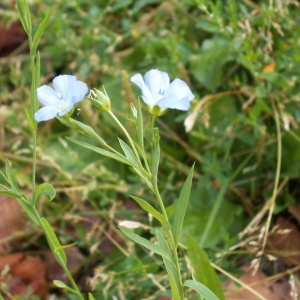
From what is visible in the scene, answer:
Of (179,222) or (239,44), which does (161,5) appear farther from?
(179,222)

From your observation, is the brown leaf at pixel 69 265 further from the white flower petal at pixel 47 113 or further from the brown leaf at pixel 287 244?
the white flower petal at pixel 47 113

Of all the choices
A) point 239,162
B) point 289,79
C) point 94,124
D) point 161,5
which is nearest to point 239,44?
point 289,79

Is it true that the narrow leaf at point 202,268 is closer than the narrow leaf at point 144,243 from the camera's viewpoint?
No

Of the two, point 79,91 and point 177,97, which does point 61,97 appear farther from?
point 177,97

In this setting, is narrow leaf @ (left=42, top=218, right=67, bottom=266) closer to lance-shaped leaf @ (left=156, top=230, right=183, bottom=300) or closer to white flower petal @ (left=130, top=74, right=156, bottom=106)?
lance-shaped leaf @ (left=156, top=230, right=183, bottom=300)

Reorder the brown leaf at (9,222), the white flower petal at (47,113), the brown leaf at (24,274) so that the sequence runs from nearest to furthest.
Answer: the white flower petal at (47,113)
the brown leaf at (24,274)
the brown leaf at (9,222)

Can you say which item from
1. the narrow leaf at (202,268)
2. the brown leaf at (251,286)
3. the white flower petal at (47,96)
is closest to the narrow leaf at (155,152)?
the white flower petal at (47,96)

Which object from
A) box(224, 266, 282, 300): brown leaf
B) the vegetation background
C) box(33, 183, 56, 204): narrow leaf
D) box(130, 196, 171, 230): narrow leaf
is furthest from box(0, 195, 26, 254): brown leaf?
box(130, 196, 171, 230): narrow leaf
